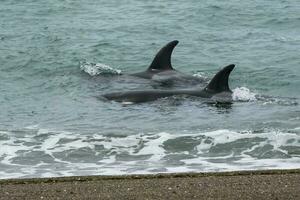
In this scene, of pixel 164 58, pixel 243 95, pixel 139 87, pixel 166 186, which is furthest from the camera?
pixel 164 58

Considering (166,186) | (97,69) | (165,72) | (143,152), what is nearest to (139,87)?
(165,72)

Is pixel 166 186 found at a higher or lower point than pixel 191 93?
lower

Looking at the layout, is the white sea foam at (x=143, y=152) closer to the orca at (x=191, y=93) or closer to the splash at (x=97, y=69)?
the orca at (x=191, y=93)

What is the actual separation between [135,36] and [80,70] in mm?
5902

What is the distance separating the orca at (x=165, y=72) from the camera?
Result: 21.6 m

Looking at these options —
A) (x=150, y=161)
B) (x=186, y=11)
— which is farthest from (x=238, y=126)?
(x=186, y=11)

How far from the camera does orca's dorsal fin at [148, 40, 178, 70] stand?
21.9m

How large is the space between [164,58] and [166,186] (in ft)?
39.8

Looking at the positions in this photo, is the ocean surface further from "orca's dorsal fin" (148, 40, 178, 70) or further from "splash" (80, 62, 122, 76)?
"orca's dorsal fin" (148, 40, 178, 70)

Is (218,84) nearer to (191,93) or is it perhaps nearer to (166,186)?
(191,93)

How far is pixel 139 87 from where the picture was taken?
68.6 feet

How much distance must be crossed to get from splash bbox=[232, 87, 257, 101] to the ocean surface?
0.06 m

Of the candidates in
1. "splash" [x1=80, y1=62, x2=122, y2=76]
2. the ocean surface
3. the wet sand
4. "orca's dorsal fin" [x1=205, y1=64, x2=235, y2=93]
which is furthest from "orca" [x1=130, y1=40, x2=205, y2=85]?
the wet sand

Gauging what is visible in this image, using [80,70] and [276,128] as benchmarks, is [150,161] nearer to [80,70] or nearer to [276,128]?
[276,128]
